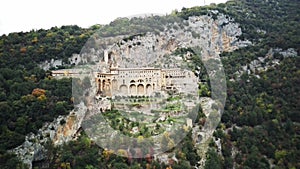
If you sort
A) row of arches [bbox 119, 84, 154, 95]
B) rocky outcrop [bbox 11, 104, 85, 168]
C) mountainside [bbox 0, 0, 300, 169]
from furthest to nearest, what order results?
row of arches [bbox 119, 84, 154, 95] → mountainside [bbox 0, 0, 300, 169] → rocky outcrop [bbox 11, 104, 85, 168]

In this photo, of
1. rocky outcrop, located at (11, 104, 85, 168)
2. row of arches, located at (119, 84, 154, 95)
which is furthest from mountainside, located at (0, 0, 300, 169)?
row of arches, located at (119, 84, 154, 95)

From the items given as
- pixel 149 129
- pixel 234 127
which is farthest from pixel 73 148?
pixel 234 127

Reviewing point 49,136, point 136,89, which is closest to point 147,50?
point 136,89

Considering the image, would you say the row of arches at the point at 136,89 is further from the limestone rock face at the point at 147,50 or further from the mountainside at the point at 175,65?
the limestone rock face at the point at 147,50

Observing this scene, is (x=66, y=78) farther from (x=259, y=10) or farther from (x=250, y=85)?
(x=259, y=10)

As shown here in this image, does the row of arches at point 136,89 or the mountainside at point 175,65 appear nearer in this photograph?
the mountainside at point 175,65

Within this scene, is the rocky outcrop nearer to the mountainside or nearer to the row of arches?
the mountainside

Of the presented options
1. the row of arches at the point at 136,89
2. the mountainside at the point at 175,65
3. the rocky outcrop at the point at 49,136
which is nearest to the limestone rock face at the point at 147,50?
the rocky outcrop at the point at 49,136

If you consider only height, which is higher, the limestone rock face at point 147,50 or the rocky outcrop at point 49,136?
the limestone rock face at point 147,50

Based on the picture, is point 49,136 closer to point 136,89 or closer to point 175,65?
point 136,89
